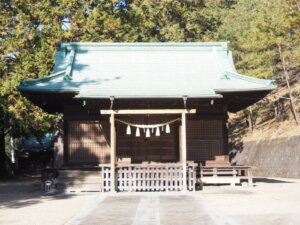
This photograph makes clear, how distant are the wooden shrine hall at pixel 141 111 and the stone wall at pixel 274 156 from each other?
8059mm

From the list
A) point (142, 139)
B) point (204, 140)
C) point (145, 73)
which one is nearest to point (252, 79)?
point (204, 140)

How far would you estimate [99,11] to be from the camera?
25531 mm

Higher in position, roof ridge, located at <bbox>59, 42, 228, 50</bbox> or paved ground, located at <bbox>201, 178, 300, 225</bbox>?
roof ridge, located at <bbox>59, 42, 228, 50</bbox>

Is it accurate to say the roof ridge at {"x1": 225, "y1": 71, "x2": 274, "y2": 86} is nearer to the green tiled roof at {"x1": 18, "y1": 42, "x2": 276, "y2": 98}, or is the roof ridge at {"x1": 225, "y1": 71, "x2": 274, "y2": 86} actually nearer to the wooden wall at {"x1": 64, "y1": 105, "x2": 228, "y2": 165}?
the green tiled roof at {"x1": 18, "y1": 42, "x2": 276, "y2": 98}

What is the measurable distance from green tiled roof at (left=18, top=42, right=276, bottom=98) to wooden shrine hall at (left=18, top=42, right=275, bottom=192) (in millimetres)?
42

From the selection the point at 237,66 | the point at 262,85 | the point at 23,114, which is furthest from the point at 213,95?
the point at 237,66

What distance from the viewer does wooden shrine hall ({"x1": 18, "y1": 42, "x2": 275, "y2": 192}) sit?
15297 millimetres

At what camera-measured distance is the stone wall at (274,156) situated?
25359 mm

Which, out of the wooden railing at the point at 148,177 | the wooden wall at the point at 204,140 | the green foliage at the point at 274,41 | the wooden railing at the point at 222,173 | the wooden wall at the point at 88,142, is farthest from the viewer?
the green foliage at the point at 274,41

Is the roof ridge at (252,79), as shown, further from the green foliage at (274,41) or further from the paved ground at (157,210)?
the green foliage at (274,41)

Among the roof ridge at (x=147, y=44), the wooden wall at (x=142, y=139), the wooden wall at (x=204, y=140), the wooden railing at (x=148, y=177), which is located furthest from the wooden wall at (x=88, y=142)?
the roof ridge at (x=147, y=44)

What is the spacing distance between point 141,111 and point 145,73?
12.0 ft

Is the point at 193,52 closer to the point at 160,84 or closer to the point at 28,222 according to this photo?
the point at 160,84

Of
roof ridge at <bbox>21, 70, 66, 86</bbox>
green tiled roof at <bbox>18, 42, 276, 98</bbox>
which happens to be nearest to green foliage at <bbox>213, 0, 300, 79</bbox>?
green tiled roof at <bbox>18, 42, 276, 98</bbox>
